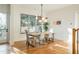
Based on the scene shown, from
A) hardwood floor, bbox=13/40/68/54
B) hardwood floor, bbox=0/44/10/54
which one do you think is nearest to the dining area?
hardwood floor, bbox=13/40/68/54

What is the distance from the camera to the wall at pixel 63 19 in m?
2.47

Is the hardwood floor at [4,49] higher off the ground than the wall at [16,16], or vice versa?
the wall at [16,16]

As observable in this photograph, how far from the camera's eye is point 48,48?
261cm

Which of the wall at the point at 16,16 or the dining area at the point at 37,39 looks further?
the dining area at the point at 37,39

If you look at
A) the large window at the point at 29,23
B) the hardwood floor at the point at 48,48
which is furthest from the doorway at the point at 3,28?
the large window at the point at 29,23

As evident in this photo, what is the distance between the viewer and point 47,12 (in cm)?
258

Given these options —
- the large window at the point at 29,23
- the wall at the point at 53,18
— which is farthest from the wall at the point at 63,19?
the large window at the point at 29,23

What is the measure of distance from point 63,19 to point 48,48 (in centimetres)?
82

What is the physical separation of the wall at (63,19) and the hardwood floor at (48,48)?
0.57 ft

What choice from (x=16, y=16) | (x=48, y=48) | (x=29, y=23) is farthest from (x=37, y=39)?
(x=16, y=16)

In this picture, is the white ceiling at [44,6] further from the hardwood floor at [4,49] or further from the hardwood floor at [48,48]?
the hardwood floor at [4,49]

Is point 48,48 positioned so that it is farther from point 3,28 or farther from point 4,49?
point 3,28

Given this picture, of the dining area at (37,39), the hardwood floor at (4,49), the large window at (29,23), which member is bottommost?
the hardwood floor at (4,49)

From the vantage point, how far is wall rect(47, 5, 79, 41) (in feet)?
8.11
